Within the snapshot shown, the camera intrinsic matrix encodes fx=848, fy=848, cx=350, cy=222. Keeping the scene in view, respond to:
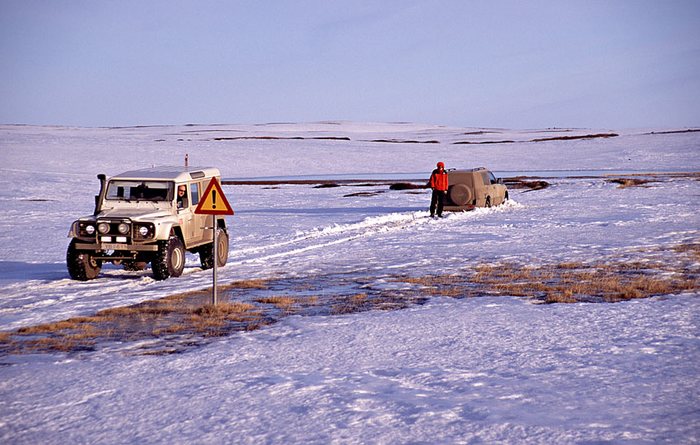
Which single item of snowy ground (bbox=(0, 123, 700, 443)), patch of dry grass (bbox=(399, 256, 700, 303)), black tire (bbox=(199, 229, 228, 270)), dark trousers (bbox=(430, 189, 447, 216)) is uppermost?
dark trousers (bbox=(430, 189, 447, 216))

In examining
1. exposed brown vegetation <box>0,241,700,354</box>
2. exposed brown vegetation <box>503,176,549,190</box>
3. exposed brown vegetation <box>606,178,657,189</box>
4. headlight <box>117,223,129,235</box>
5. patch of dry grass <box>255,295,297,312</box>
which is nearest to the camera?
exposed brown vegetation <box>0,241,700,354</box>

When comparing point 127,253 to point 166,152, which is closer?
point 127,253

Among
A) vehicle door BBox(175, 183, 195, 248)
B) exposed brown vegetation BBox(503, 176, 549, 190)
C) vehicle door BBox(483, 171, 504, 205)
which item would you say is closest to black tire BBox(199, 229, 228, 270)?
vehicle door BBox(175, 183, 195, 248)

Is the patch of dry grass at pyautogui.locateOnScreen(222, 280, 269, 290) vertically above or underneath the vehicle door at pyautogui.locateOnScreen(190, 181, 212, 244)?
underneath

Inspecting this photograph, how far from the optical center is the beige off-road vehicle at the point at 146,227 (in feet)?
50.3

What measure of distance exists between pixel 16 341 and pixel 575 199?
103 feet

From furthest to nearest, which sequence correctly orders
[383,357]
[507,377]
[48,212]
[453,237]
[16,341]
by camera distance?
[48,212], [453,237], [16,341], [383,357], [507,377]

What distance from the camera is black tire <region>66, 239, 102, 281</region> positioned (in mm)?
15453

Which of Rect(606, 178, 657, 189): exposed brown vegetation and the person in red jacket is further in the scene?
Rect(606, 178, 657, 189): exposed brown vegetation

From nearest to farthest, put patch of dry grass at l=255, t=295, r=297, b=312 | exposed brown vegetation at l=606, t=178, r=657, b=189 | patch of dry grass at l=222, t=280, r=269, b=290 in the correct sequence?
patch of dry grass at l=255, t=295, r=297, b=312
patch of dry grass at l=222, t=280, r=269, b=290
exposed brown vegetation at l=606, t=178, r=657, b=189

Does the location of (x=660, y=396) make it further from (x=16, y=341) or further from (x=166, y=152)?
(x=166, y=152)

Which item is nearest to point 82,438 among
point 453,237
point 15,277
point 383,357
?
point 383,357

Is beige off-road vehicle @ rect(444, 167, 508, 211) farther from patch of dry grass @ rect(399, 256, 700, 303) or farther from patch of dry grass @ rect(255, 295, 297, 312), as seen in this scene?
patch of dry grass @ rect(255, 295, 297, 312)

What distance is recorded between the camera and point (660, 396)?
24.6 feet
